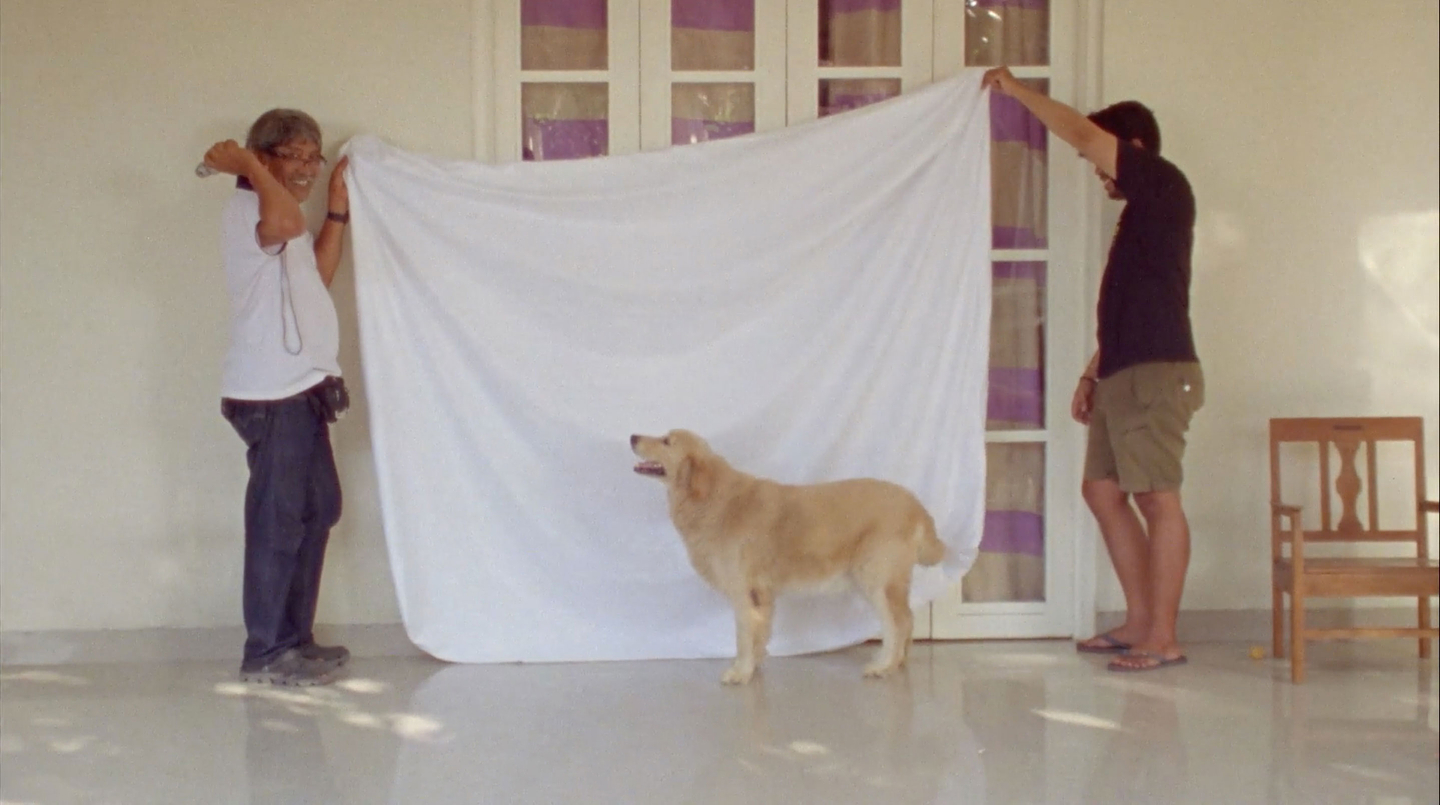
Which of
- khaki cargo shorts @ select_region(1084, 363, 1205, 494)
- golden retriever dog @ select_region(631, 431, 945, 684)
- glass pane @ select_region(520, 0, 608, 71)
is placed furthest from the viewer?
glass pane @ select_region(520, 0, 608, 71)

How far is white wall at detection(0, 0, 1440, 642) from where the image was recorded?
4.31 meters

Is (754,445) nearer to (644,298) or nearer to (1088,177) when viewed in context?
(644,298)

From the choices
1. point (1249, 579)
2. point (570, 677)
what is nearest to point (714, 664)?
point (570, 677)

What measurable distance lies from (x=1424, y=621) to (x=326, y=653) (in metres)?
3.47

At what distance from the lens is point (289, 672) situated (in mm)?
4051

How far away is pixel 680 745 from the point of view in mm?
3369

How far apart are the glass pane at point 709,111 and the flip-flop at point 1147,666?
2.07 m

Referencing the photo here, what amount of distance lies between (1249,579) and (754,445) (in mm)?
1753

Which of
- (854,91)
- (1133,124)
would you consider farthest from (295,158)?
(1133,124)

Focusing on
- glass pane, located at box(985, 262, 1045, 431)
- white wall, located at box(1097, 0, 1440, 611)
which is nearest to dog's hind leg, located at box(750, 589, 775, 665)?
glass pane, located at box(985, 262, 1045, 431)

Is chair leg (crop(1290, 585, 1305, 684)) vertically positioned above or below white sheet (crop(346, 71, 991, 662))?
below

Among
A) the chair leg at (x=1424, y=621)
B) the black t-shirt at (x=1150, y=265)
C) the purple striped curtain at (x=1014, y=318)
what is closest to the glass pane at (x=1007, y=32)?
the purple striped curtain at (x=1014, y=318)

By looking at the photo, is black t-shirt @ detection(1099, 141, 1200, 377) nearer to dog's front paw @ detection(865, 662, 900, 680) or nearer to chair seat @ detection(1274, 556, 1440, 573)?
chair seat @ detection(1274, 556, 1440, 573)

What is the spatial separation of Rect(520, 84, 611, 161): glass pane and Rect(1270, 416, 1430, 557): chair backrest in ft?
7.91
